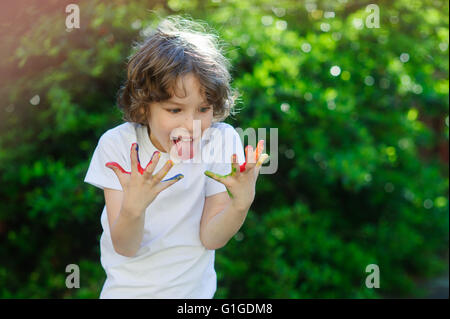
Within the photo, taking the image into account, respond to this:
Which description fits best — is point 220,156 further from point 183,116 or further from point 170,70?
point 170,70

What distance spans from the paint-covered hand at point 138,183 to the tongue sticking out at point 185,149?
0.19m

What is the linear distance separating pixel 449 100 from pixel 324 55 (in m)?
1.03

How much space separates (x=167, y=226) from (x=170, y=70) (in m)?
0.52

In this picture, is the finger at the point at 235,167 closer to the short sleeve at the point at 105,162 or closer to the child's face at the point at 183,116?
the child's face at the point at 183,116

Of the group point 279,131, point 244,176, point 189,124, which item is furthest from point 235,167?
point 279,131

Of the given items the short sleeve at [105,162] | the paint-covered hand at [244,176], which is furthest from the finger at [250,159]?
the short sleeve at [105,162]

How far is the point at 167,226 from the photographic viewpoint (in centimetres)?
182

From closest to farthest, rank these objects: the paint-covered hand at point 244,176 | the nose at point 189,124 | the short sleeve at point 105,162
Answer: the paint-covered hand at point 244,176 < the nose at point 189,124 < the short sleeve at point 105,162

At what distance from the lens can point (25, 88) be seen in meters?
3.07

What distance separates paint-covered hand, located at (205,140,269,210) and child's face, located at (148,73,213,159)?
175 millimetres

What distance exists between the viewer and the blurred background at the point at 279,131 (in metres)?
3.04

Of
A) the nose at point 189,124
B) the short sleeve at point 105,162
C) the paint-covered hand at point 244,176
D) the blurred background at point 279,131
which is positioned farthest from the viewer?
the blurred background at point 279,131

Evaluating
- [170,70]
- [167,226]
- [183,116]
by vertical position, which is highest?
[170,70]
